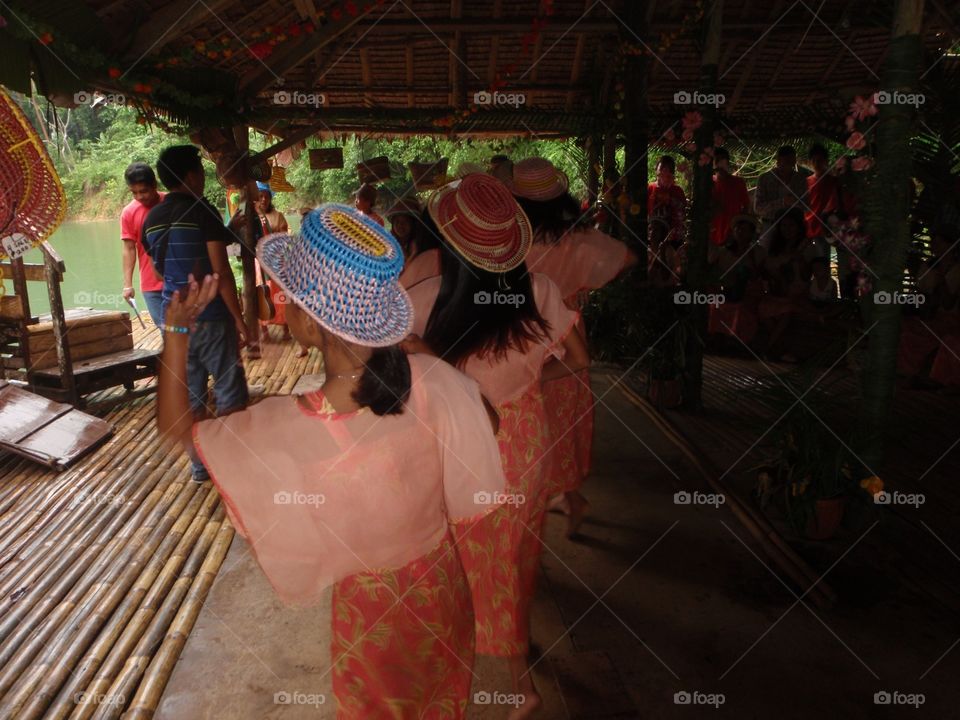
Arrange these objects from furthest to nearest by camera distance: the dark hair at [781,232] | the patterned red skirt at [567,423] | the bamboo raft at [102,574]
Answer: the dark hair at [781,232]
the patterned red skirt at [567,423]
the bamboo raft at [102,574]

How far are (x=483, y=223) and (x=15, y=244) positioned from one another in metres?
1.16

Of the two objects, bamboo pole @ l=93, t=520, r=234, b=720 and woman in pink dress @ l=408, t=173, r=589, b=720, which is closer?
woman in pink dress @ l=408, t=173, r=589, b=720

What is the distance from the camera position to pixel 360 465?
1412 millimetres

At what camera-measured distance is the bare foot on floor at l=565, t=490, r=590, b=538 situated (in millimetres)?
3295

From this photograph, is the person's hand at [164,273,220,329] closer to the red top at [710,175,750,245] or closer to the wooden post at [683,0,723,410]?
the wooden post at [683,0,723,410]

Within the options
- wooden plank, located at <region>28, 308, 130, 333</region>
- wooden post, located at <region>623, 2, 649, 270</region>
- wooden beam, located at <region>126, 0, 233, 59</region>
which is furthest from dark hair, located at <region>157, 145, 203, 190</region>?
wooden post, located at <region>623, 2, 649, 270</region>

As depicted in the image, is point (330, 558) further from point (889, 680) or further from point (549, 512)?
point (549, 512)

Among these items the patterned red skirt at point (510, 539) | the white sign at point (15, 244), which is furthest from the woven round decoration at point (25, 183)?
the patterned red skirt at point (510, 539)

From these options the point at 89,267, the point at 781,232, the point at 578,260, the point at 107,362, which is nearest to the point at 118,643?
the point at 578,260

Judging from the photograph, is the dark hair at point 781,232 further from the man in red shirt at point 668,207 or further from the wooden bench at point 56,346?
the wooden bench at point 56,346

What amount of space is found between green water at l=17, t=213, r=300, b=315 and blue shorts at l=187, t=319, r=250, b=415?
6.81 meters

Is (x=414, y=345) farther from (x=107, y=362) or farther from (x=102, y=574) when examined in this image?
(x=107, y=362)

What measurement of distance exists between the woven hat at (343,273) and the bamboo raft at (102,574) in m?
1.62

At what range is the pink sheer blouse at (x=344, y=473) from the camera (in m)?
1.37
